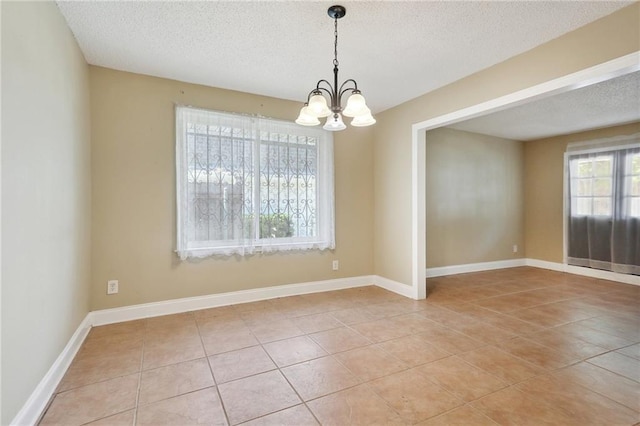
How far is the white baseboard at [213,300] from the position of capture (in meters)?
3.04

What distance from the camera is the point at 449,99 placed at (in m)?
3.40

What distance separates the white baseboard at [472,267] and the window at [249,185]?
2.06 metres

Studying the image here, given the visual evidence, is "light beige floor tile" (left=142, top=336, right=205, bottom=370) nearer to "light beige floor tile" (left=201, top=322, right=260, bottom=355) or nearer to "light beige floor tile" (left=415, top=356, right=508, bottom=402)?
"light beige floor tile" (left=201, top=322, right=260, bottom=355)

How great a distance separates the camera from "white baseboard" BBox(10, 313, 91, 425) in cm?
154

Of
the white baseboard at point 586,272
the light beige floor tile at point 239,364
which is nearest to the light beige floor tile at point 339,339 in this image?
the light beige floor tile at point 239,364

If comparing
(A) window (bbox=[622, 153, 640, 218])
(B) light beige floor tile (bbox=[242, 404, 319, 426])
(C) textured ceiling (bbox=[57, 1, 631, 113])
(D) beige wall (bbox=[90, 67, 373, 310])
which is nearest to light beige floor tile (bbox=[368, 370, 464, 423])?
(B) light beige floor tile (bbox=[242, 404, 319, 426])

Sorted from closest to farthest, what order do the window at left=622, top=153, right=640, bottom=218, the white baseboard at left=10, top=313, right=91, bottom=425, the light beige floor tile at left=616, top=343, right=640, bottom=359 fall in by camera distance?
1. the white baseboard at left=10, top=313, right=91, bottom=425
2. the light beige floor tile at left=616, top=343, right=640, bottom=359
3. the window at left=622, top=153, right=640, bottom=218

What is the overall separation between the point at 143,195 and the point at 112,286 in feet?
3.12

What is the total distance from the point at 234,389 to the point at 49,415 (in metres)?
0.98

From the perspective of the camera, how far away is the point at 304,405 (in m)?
1.78

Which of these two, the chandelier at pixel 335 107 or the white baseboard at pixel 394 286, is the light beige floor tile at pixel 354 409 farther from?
the white baseboard at pixel 394 286

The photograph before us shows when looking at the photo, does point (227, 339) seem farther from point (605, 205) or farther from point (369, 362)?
point (605, 205)

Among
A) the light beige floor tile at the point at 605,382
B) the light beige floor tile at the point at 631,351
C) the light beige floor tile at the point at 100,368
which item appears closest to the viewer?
the light beige floor tile at the point at 605,382

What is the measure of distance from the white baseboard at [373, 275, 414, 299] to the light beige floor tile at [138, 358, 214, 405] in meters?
2.61
